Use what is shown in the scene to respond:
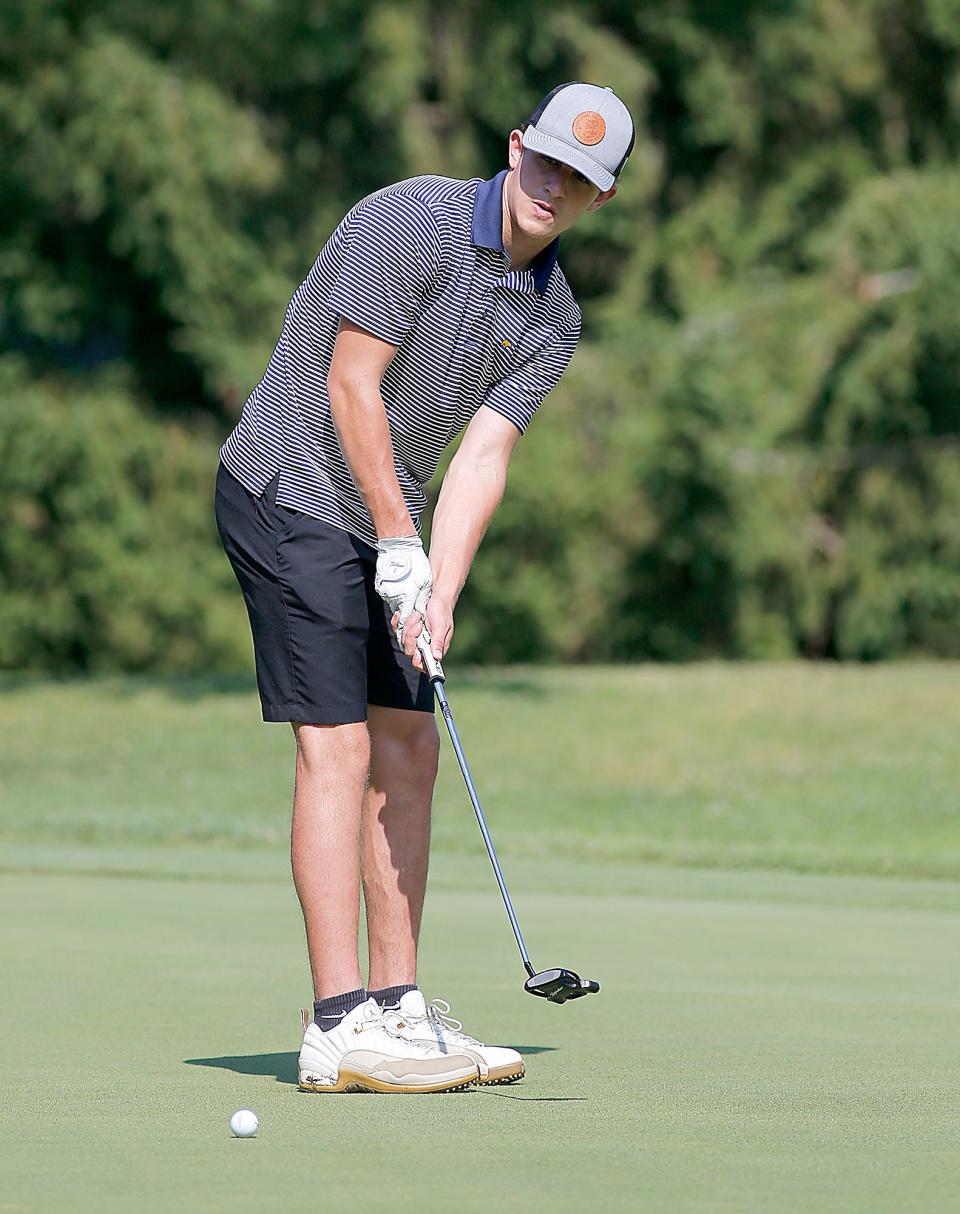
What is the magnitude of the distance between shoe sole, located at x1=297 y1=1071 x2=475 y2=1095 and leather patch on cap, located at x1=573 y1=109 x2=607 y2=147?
5.64ft

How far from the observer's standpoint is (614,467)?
70.1ft

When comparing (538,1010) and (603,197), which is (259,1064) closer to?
(538,1010)

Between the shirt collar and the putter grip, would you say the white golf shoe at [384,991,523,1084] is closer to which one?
the putter grip

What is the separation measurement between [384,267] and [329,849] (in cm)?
110

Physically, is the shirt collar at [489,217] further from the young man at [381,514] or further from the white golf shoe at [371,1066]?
the white golf shoe at [371,1066]

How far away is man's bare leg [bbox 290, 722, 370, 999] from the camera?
13.8ft

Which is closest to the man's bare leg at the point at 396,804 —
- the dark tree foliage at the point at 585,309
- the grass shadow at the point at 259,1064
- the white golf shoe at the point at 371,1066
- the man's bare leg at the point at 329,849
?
the man's bare leg at the point at 329,849

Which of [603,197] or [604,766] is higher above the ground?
[603,197]

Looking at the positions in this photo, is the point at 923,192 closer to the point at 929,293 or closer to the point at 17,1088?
the point at 929,293

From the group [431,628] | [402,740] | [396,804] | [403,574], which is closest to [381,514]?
[403,574]

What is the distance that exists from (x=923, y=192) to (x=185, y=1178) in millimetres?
19181

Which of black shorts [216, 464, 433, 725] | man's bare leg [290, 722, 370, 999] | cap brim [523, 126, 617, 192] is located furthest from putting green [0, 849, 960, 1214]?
cap brim [523, 126, 617, 192]

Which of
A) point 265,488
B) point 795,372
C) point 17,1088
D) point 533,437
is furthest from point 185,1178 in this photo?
point 795,372

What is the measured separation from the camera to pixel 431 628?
4.22 meters
